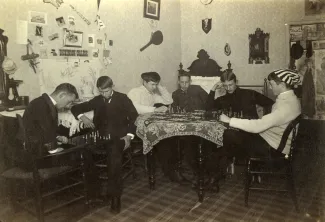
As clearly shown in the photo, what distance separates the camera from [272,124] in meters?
2.59

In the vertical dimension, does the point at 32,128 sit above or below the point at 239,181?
above

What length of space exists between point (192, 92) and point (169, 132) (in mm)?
1519

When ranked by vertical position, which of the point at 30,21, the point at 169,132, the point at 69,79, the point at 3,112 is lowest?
the point at 169,132

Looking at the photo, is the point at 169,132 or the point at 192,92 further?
the point at 192,92

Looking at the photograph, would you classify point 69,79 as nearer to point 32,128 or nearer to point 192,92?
point 32,128

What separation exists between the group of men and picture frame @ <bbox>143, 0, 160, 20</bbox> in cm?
110

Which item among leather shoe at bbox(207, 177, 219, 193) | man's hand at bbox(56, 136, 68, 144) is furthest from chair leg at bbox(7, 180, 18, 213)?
leather shoe at bbox(207, 177, 219, 193)

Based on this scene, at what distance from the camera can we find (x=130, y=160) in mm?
3223

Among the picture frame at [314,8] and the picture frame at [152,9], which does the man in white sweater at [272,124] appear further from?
the picture frame at [152,9]

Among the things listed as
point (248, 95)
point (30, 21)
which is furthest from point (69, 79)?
point (248, 95)

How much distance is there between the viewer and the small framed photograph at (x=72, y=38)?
3.38m

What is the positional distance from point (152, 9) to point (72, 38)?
150 centimetres

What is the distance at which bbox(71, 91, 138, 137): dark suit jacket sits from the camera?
3.16m

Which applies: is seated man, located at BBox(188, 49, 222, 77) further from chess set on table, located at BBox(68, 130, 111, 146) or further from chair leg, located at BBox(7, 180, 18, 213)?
chair leg, located at BBox(7, 180, 18, 213)
